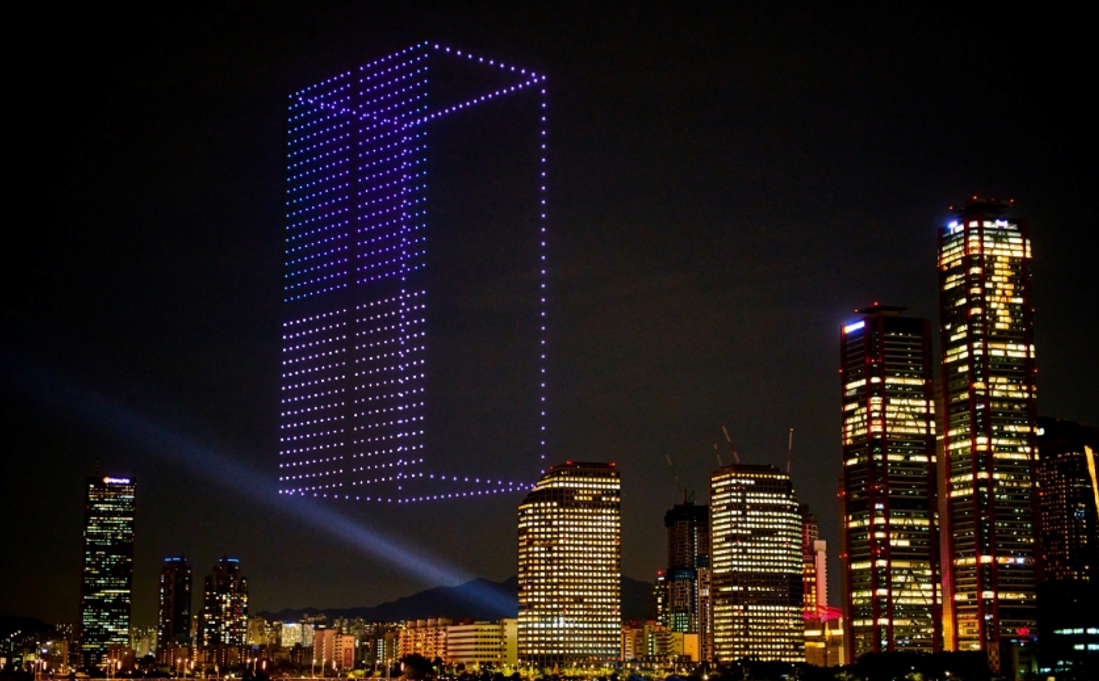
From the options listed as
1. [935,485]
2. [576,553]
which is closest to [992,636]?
[935,485]

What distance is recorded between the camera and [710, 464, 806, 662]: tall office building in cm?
17388

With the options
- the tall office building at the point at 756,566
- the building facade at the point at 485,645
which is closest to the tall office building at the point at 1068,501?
the tall office building at the point at 756,566

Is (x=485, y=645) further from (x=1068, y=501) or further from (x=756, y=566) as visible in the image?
(x=1068, y=501)

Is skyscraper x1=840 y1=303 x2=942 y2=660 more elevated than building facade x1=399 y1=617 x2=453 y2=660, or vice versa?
skyscraper x1=840 y1=303 x2=942 y2=660

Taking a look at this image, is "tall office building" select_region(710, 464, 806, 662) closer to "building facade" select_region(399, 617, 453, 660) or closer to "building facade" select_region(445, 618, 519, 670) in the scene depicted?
"building facade" select_region(445, 618, 519, 670)

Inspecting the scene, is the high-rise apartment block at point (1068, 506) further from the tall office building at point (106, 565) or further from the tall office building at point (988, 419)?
the tall office building at point (106, 565)

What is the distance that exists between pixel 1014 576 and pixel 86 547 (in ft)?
334

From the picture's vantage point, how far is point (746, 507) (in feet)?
582

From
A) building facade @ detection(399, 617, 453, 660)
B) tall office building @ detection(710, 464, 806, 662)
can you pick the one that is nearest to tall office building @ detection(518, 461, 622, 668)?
tall office building @ detection(710, 464, 806, 662)

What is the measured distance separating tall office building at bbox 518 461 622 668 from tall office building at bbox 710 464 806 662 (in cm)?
1680

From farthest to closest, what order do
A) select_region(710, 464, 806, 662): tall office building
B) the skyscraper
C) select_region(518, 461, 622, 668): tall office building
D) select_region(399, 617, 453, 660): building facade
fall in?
1. select_region(399, 617, 453, 660): building facade
2. select_region(710, 464, 806, 662): tall office building
3. select_region(518, 461, 622, 668): tall office building
4. the skyscraper

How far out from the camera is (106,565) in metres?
178

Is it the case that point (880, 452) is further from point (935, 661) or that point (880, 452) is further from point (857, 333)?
point (935, 661)

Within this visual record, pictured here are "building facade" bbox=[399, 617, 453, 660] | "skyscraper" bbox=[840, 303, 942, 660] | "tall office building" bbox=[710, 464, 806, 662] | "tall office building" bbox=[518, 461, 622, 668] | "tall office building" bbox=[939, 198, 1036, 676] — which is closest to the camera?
"tall office building" bbox=[939, 198, 1036, 676]
